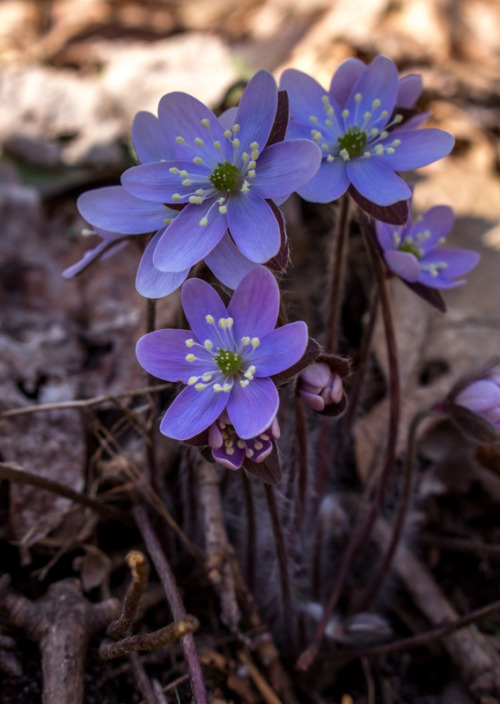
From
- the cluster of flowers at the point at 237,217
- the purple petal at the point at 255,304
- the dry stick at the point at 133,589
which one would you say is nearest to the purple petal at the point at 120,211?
the cluster of flowers at the point at 237,217

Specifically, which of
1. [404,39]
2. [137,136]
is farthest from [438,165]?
[137,136]

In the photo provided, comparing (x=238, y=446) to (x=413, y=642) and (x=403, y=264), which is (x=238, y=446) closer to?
(x=403, y=264)

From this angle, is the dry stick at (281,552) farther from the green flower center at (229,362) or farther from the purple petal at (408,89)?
the purple petal at (408,89)

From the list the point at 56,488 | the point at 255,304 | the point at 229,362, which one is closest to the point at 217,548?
the point at 56,488

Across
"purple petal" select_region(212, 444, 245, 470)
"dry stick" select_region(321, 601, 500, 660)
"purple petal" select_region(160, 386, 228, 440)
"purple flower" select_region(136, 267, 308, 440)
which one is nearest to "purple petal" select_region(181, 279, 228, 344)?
"purple flower" select_region(136, 267, 308, 440)

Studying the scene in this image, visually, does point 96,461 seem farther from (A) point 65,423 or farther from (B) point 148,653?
(B) point 148,653

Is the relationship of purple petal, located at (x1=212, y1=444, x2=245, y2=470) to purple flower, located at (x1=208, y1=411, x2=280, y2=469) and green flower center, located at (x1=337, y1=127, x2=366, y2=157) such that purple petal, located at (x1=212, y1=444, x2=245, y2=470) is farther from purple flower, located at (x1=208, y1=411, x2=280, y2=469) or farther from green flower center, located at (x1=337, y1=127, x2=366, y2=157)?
green flower center, located at (x1=337, y1=127, x2=366, y2=157)

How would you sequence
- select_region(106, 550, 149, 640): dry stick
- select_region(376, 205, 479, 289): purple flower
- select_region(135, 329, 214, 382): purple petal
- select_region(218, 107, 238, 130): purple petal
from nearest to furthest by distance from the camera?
1. select_region(106, 550, 149, 640): dry stick
2. select_region(135, 329, 214, 382): purple petal
3. select_region(218, 107, 238, 130): purple petal
4. select_region(376, 205, 479, 289): purple flower
